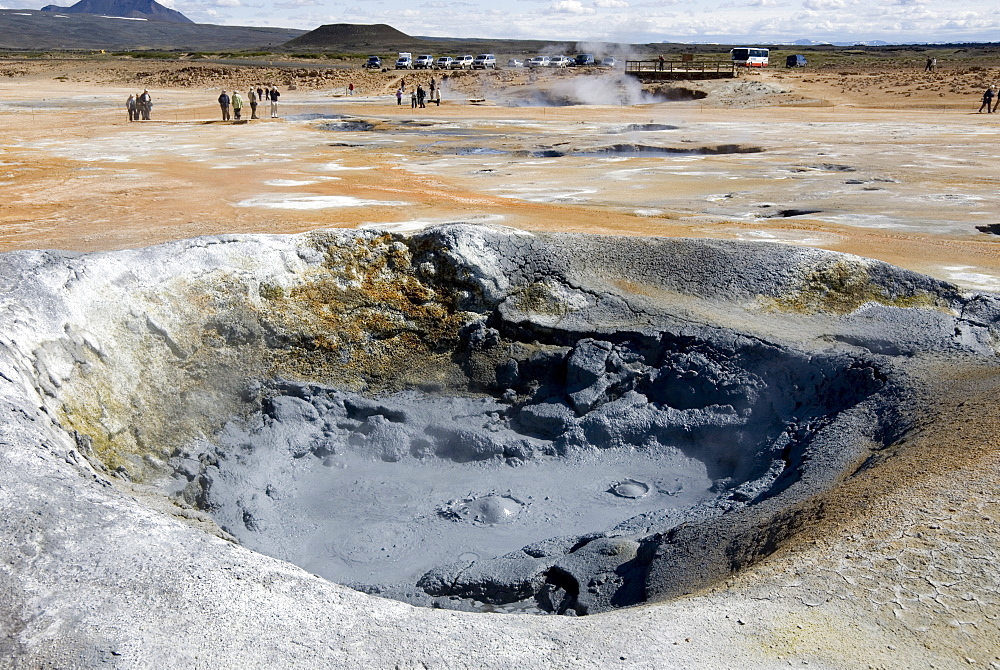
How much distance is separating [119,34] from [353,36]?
49.6 metres

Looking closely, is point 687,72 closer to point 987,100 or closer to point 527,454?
point 987,100

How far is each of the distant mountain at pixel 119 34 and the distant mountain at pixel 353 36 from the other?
→ 6103 millimetres

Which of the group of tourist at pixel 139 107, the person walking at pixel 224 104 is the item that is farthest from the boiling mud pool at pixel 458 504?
the group of tourist at pixel 139 107

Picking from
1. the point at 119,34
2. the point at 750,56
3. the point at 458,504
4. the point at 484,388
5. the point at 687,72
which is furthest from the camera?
the point at 119,34

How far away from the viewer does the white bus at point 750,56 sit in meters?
43.8

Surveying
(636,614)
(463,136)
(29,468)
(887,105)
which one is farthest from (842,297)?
(887,105)

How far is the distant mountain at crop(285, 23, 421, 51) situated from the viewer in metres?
124

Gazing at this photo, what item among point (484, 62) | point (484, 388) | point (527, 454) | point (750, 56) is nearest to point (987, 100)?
point (750, 56)

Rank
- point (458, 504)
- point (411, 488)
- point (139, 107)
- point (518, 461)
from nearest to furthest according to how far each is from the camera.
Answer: point (458, 504)
point (411, 488)
point (518, 461)
point (139, 107)

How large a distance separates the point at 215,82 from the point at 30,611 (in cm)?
4688

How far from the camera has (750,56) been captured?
44.3 metres

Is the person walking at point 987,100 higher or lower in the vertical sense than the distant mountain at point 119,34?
lower

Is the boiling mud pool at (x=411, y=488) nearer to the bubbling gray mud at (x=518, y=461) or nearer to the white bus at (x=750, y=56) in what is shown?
the bubbling gray mud at (x=518, y=461)

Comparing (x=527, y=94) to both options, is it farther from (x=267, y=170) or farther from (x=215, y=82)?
(x=267, y=170)
